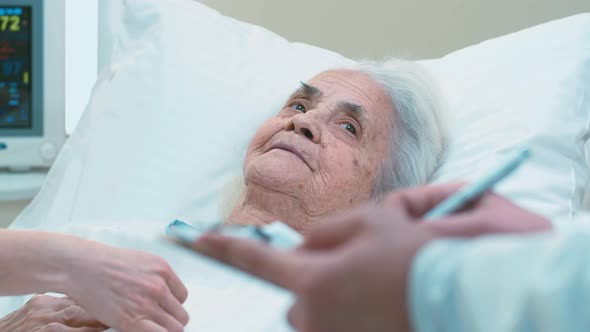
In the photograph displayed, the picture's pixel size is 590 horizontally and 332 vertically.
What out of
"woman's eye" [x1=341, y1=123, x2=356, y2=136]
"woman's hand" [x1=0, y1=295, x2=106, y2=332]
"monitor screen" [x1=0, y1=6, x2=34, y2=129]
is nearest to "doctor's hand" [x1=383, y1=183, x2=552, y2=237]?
"woman's hand" [x1=0, y1=295, x2=106, y2=332]

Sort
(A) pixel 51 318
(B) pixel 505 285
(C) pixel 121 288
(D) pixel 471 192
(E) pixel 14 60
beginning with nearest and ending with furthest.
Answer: (B) pixel 505 285, (D) pixel 471 192, (C) pixel 121 288, (A) pixel 51 318, (E) pixel 14 60

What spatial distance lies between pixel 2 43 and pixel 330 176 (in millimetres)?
1022

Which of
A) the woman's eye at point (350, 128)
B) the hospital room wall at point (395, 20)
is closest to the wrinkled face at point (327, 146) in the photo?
the woman's eye at point (350, 128)

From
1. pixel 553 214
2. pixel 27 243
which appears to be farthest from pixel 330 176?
pixel 27 243

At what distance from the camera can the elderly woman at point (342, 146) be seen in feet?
4.61

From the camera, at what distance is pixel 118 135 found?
1724 millimetres

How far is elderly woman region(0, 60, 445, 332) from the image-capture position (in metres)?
1.40

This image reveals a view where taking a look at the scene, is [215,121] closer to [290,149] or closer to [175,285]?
[290,149]

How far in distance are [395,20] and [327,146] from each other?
716mm

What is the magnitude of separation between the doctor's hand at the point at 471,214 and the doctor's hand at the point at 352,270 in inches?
1.0

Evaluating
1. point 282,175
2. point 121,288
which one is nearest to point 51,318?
point 121,288

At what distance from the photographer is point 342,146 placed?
4.70ft

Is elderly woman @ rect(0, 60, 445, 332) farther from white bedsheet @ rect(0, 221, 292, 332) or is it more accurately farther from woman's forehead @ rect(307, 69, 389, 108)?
white bedsheet @ rect(0, 221, 292, 332)

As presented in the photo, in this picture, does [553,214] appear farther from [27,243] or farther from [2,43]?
[2,43]
